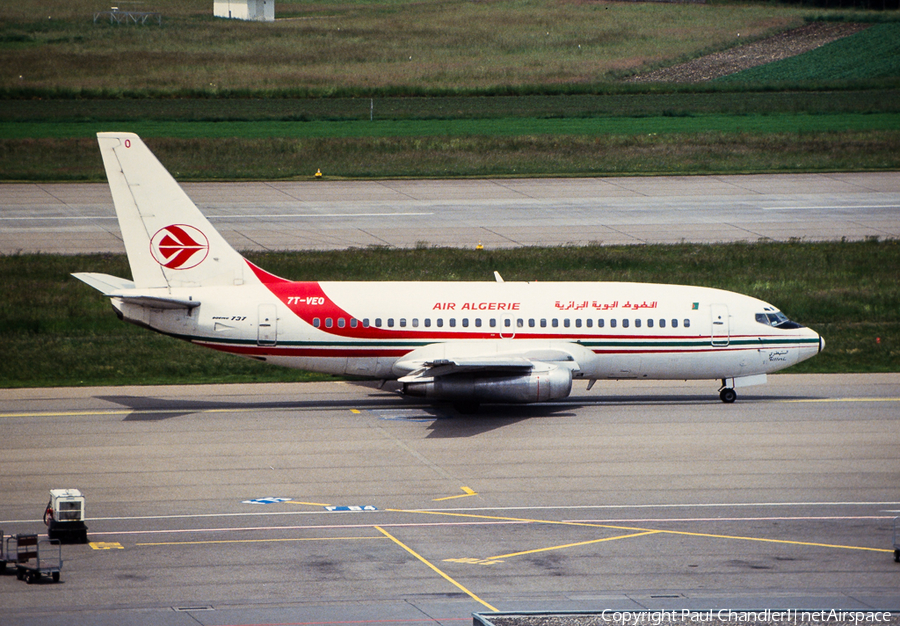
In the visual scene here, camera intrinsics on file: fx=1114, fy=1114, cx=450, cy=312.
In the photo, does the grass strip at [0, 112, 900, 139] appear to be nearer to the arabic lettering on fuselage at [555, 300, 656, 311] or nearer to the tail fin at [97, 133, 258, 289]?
the tail fin at [97, 133, 258, 289]

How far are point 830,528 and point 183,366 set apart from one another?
81.7 ft

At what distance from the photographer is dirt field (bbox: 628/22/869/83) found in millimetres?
105938

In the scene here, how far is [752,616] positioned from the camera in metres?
20.1

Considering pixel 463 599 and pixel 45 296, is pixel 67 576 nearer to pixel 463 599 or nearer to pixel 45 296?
pixel 463 599

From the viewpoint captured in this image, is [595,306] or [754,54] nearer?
[595,306]

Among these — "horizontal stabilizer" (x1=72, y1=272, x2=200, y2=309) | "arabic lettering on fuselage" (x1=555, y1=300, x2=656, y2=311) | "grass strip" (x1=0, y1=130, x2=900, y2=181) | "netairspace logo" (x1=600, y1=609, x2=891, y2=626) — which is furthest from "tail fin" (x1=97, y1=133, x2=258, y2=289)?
"grass strip" (x1=0, y1=130, x2=900, y2=181)

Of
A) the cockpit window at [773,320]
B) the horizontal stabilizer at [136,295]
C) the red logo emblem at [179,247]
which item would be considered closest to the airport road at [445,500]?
the cockpit window at [773,320]

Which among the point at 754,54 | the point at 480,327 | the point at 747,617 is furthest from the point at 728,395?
the point at 754,54

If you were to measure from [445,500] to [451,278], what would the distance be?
930 inches

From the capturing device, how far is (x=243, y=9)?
5074 inches

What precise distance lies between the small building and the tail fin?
97924mm

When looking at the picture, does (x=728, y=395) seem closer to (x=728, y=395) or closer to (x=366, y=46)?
(x=728, y=395)

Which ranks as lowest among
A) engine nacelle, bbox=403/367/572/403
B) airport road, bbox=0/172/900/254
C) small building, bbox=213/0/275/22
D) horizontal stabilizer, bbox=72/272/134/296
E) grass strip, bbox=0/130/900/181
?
engine nacelle, bbox=403/367/572/403

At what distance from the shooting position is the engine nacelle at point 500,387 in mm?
34750
